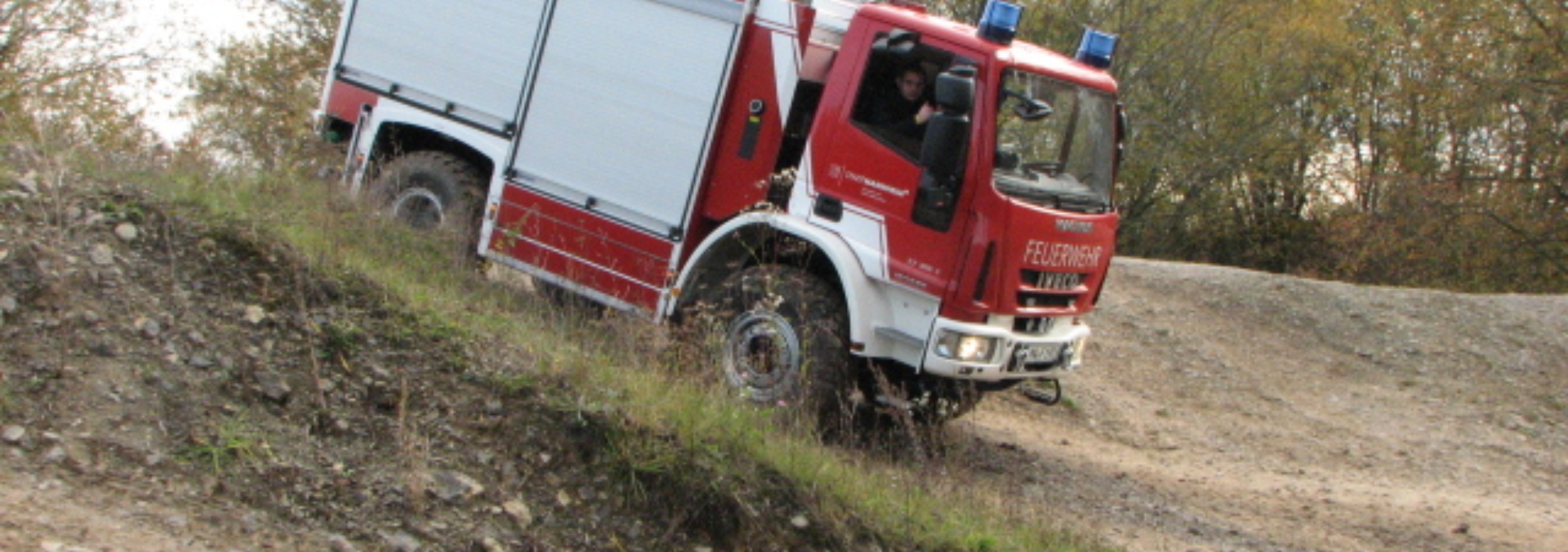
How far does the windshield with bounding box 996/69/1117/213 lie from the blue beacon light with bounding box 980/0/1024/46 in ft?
0.62

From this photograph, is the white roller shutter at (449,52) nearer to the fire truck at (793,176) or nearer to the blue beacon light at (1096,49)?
the fire truck at (793,176)

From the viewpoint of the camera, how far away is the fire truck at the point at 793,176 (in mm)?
7504

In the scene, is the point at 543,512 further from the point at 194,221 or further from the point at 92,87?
the point at 92,87

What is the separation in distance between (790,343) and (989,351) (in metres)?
1.02

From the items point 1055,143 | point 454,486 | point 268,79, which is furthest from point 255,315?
point 268,79

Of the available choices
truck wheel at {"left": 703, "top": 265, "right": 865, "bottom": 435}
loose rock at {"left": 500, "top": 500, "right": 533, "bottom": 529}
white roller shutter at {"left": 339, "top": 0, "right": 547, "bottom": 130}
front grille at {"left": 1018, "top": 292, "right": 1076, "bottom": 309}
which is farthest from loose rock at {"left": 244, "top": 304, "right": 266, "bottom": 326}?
front grille at {"left": 1018, "top": 292, "right": 1076, "bottom": 309}

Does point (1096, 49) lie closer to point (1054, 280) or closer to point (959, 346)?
point (1054, 280)

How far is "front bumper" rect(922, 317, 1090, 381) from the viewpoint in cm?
746

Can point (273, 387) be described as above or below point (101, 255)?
below

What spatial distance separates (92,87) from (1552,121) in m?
19.8

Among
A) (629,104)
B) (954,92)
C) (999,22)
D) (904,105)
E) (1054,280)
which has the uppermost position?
(999,22)

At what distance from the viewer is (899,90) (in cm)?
781

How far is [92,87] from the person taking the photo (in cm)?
1409

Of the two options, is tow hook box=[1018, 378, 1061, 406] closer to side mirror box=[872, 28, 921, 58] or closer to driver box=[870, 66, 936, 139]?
driver box=[870, 66, 936, 139]
